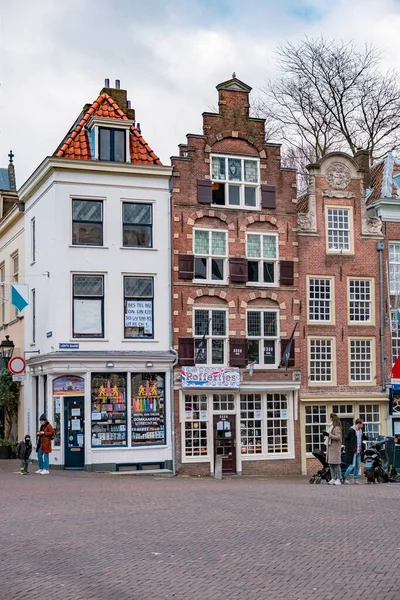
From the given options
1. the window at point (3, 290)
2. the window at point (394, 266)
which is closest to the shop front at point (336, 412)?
the window at point (394, 266)

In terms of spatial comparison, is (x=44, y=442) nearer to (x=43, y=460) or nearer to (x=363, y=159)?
(x=43, y=460)

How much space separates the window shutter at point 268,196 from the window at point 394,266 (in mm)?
5215

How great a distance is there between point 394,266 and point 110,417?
12.9m

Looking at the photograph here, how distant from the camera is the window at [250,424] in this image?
31.7 m

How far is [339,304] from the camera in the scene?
33.3m

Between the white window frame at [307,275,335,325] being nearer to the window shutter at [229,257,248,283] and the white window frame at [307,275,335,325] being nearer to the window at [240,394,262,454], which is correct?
the window shutter at [229,257,248,283]

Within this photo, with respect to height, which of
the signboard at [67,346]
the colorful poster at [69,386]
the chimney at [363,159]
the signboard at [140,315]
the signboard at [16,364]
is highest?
the chimney at [363,159]

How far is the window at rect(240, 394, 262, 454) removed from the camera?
3167cm

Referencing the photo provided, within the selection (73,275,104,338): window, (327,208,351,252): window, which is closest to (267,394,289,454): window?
(327,208,351,252): window

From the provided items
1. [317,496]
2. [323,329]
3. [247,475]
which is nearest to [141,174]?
[323,329]

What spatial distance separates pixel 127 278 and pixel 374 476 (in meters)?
11.0

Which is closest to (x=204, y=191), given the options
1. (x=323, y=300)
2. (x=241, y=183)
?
(x=241, y=183)

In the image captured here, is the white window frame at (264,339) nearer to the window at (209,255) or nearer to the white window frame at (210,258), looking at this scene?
the white window frame at (210,258)

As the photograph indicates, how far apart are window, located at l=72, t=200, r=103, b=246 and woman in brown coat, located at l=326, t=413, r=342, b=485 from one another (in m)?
10.9
